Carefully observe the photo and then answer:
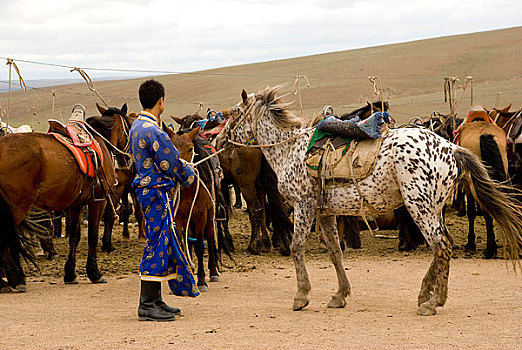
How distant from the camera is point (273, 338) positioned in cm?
509

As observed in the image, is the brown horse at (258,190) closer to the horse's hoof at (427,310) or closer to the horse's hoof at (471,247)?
the horse's hoof at (471,247)

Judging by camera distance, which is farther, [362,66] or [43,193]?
[362,66]

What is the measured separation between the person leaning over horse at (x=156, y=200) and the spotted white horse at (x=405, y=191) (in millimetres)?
1168

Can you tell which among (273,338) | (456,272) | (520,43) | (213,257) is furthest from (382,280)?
(520,43)

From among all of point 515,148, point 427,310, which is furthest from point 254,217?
point 427,310

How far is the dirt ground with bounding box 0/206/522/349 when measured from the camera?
501 centimetres

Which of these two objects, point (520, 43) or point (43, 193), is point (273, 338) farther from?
point (520, 43)

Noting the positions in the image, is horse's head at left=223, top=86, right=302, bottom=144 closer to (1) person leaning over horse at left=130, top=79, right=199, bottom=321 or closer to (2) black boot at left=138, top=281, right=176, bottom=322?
(1) person leaning over horse at left=130, top=79, right=199, bottom=321

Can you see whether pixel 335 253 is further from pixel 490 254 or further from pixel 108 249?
pixel 108 249

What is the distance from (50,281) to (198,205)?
7.49 feet

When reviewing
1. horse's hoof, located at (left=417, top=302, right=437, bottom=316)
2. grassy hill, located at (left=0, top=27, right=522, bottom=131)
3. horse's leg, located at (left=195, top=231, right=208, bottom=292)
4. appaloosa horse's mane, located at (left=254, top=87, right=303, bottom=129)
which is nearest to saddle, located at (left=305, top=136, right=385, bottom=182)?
appaloosa horse's mane, located at (left=254, top=87, right=303, bottom=129)

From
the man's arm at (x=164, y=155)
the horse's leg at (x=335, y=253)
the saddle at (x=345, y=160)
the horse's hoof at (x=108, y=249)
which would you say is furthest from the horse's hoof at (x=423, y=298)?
the horse's hoof at (x=108, y=249)

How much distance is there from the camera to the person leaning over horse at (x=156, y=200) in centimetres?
568

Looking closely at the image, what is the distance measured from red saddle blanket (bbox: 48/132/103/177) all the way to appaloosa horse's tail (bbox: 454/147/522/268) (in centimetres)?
431
